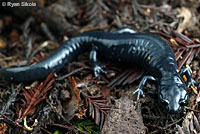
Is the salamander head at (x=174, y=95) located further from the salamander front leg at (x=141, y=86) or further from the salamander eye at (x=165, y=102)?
the salamander front leg at (x=141, y=86)

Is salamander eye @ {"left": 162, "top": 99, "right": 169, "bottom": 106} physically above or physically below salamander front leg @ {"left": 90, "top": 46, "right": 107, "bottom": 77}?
below

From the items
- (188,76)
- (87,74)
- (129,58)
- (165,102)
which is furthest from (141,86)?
(87,74)

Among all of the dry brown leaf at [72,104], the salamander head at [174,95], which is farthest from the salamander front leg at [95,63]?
the salamander head at [174,95]

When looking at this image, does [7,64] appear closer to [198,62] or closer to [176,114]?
[176,114]

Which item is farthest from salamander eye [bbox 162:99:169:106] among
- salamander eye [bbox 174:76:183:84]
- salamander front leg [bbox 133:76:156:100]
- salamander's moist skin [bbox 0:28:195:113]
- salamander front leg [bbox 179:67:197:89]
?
salamander front leg [bbox 179:67:197:89]

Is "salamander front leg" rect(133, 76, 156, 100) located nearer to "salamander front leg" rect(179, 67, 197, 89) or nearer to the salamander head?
the salamander head

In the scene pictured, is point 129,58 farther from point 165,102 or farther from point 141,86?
point 165,102

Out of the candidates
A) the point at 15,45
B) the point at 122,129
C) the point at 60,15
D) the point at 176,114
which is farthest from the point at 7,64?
the point at 176,114
